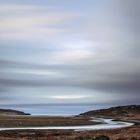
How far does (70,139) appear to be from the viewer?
5650 cm

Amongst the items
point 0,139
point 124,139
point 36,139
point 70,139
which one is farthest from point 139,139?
point 0,139

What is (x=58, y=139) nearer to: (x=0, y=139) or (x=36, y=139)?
(x=36, y=139)

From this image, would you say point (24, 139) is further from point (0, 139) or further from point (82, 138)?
point (82, 138)

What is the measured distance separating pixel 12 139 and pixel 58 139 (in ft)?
21.1

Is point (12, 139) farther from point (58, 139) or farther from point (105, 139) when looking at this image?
point (105, 139)

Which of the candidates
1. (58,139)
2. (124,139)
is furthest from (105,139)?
(58,139)

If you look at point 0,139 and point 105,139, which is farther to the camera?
point 0,139

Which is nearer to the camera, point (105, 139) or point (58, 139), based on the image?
point (105, 139)

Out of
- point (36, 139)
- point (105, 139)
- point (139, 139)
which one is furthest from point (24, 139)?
point (139, 139)

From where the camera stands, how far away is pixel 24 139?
57.4 meters

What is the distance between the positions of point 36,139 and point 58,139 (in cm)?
307

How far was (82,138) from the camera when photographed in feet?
187

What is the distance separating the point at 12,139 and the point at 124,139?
1554 cm

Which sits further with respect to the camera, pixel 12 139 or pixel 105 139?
pixel 12 139
